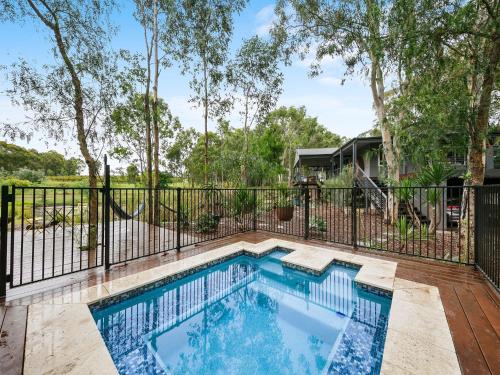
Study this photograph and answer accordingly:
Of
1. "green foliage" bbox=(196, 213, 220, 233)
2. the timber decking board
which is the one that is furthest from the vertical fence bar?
the timber decking board

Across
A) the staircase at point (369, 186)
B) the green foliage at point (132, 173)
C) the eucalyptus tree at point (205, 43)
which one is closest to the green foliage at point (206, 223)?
the eucalyptus tree at point (205, 43)

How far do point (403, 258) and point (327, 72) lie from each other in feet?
22.7

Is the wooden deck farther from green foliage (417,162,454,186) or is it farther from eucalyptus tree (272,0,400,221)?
eucalyptus tree (272,0,400,221)

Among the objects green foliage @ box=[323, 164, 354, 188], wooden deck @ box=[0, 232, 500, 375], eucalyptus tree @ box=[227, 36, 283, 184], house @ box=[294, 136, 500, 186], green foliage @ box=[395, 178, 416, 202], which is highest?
eucalyptus tree @ box=[227, 36, 283, 184]

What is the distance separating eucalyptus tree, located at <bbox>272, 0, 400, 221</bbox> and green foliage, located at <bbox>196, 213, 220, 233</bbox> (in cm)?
560

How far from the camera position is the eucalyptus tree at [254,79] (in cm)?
858

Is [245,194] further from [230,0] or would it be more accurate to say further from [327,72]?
[230,0]

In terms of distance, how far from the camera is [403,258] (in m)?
4.05

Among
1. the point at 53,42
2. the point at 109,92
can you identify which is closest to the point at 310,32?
the point at 109,92

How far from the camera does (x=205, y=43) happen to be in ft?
25.0

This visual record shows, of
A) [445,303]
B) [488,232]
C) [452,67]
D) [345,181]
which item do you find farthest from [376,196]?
[445,303]

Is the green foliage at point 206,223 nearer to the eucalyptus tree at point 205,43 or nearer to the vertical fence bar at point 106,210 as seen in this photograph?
the eucalyptus tree at point 205,43

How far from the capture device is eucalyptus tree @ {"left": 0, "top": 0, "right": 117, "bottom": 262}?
13.5 ft

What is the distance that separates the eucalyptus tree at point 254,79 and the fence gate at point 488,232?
7.30 meters
